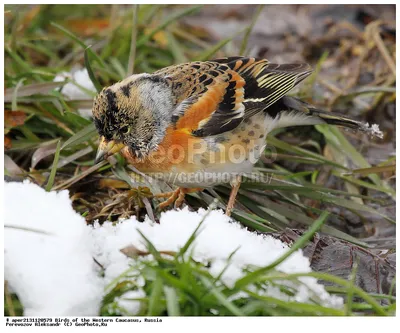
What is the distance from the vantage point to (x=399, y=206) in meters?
3.39

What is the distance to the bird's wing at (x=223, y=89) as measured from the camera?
9.83 ft

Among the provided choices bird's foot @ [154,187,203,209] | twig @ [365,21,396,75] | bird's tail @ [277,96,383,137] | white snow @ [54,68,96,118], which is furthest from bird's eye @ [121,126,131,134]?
twig @ [365,21,396,75]

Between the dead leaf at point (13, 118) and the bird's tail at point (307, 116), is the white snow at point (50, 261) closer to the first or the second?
the dead leaf at point (13, 118)

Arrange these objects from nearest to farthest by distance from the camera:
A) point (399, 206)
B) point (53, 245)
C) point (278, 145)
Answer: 1. point (53, 245)
2. point (399, 206)
3. point (278, 145)

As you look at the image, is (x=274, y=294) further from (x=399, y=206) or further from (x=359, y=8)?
(x=359, y=8)

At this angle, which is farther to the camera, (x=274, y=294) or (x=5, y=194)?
(x=5, y=194)

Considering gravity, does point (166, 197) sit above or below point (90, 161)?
below

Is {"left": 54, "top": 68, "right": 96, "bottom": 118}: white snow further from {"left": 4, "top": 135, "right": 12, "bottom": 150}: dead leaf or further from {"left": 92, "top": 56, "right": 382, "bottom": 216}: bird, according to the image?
{"left": 92, "top": 56, "right": 382, "bottom": 216}: bird

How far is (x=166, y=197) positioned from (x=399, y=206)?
1371 millimetres

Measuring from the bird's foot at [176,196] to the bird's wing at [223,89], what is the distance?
0.40 meters

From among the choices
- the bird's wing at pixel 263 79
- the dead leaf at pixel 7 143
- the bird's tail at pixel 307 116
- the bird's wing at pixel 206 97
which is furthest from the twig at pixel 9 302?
the bird's tail at pixel 307 116

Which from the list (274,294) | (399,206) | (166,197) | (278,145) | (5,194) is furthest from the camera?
(278,145)

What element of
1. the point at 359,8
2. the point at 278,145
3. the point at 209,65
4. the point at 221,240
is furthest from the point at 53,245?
the point at 359,8

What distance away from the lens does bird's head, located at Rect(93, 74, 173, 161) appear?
9.57ft
